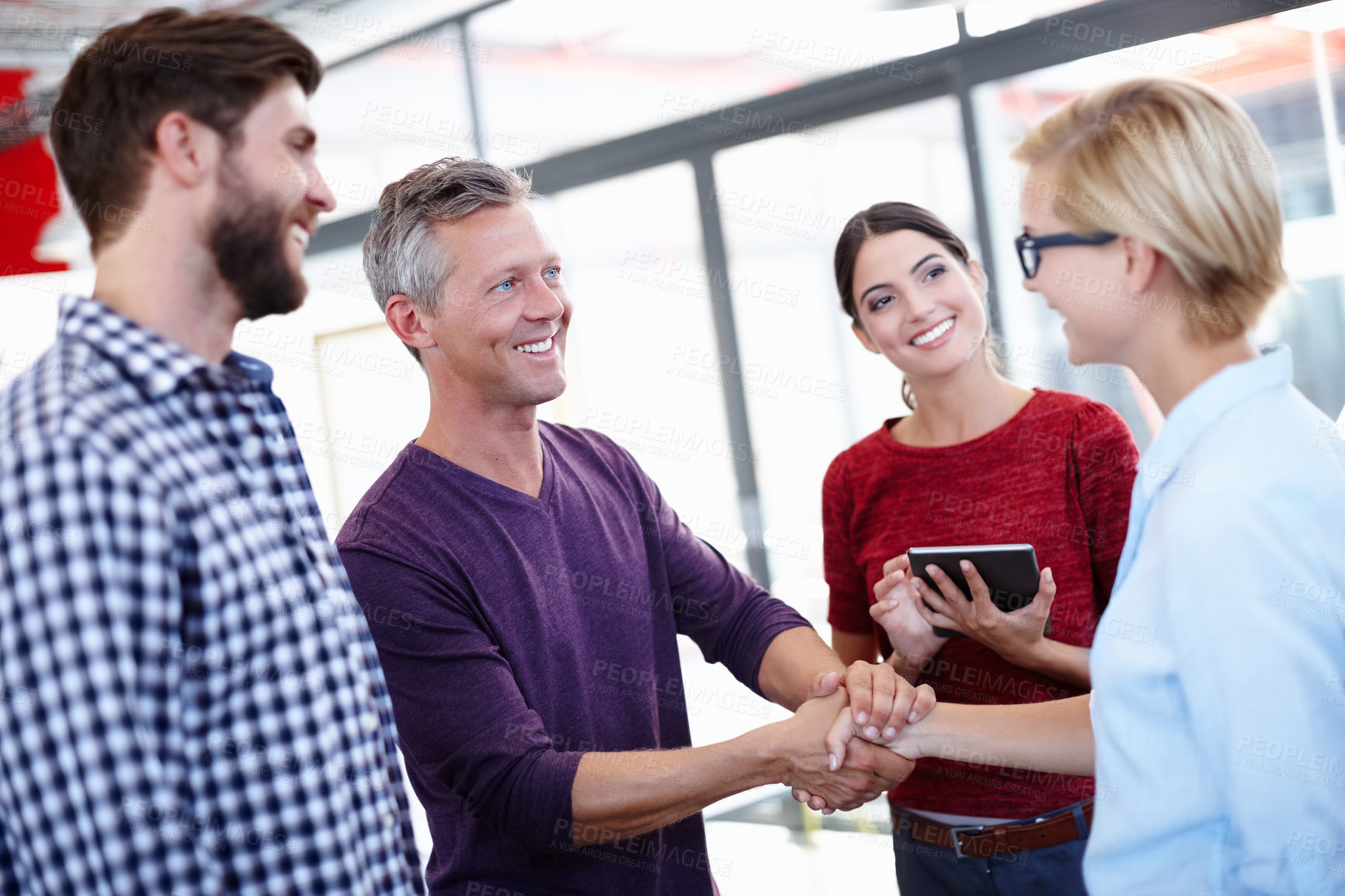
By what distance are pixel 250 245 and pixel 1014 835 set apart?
1.55 meters

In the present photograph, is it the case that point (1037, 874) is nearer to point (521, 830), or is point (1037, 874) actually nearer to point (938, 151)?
point (521, 830)

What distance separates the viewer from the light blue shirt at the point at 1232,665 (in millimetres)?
1059

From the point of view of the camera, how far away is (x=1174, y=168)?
1.20 metres

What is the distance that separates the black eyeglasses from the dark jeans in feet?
3.32

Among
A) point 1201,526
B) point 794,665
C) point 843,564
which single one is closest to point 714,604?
point 794,665

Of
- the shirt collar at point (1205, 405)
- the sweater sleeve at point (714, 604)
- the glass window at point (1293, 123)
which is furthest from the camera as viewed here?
the glass window at point (1293, 123)

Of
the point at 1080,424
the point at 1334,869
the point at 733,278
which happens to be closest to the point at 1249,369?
the point at 1334,869

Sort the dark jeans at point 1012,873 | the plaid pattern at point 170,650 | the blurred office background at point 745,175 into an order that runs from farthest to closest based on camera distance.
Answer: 1. the blurred office background at point 745,175
2. the dark jeans at point 1012,873
3. the plaid pattern at point 170,650

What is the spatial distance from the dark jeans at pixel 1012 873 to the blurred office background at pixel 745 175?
2008mm

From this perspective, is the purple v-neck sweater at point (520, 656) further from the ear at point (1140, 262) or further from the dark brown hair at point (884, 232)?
the ear at point (1140, 262)

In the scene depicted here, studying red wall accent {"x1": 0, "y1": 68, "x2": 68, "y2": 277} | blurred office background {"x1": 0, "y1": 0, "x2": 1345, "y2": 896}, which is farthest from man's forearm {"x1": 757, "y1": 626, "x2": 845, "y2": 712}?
red wall accent {"x1": 0, "y1": 68, "x2": 68, "y2": 277}

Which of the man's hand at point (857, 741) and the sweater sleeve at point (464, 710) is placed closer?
the sweater sleeve at point (464, 710)

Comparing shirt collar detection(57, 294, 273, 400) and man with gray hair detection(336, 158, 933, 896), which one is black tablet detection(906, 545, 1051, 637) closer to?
man with gray hair detection(336, 158, 933, 896)

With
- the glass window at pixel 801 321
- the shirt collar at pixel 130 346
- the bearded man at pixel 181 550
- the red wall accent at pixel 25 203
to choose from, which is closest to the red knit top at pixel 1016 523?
the bearded man at pixel 181 550
